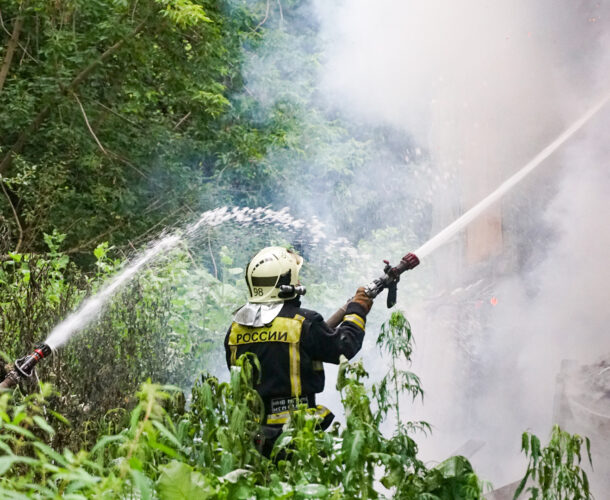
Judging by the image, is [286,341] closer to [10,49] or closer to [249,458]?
[249,458]

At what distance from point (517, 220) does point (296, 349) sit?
4494 mm

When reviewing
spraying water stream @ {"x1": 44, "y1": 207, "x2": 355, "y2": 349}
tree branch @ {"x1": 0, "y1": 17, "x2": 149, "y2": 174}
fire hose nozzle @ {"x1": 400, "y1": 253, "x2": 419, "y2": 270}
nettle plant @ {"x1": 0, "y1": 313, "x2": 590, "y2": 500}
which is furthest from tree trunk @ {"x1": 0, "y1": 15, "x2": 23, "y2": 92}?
nettle plant @ {"x1": 0, "y1": 313, "x2": 590, "y2": 500}

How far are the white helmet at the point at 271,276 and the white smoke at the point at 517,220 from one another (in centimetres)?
316

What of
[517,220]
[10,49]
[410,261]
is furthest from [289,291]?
[10,49]

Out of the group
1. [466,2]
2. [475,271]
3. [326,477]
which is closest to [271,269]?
[326,477]

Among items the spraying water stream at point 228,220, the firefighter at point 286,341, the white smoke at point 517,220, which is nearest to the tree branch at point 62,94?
the spraying water stream at point 228,220

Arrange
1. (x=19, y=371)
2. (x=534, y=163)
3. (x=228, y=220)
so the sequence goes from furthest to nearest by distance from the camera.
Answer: (x=228, y=220) → (x=534, y=163) → (x=19, y=371)

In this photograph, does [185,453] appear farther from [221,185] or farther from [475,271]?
[221,185]

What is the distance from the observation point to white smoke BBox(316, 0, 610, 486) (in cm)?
695

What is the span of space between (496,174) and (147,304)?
4.02m

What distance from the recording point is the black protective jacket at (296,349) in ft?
11.7

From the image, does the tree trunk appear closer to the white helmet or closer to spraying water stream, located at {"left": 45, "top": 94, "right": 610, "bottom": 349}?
spraying water stream, located at {"left": 45, "top": 94, "right": 610, "bottom": 349}

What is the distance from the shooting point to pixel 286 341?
360 centimetres

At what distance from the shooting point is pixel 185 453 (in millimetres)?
2676
